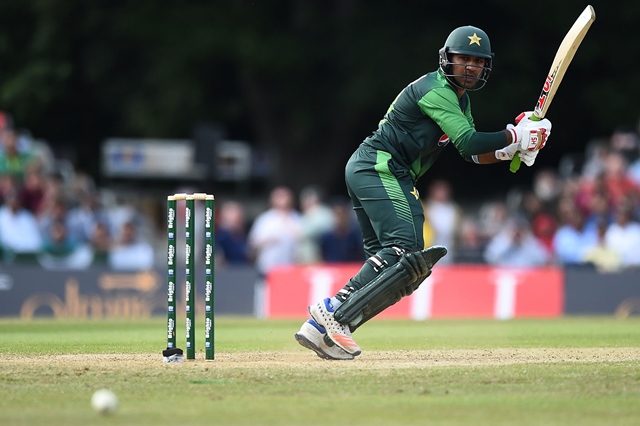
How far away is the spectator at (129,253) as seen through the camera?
1590cm

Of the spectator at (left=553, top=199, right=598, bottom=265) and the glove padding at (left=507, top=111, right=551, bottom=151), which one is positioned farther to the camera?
the spectator at (left=553, top=199, right=598, bottom=265)

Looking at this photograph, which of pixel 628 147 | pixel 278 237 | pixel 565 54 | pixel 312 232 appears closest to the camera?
pixel 565 54

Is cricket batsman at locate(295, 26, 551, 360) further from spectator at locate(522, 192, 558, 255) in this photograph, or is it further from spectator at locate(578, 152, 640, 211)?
spectator at locate(522, 192, 558, 255)

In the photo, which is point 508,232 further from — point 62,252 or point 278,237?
point 62,252

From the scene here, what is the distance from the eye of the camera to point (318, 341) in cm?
770

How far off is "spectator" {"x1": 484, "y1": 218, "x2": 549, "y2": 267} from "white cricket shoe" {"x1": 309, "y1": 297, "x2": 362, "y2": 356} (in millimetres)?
8951

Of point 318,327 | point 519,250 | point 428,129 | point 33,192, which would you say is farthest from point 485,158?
point 33,192

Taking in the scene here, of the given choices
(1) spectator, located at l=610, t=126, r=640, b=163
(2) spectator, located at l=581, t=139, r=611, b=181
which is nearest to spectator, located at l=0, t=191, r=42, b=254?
(2) spectator, located at l=581, t=139, r=611, b=181

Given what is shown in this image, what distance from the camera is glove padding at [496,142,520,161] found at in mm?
7617

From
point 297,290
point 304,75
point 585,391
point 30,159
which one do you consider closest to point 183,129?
point 304,75

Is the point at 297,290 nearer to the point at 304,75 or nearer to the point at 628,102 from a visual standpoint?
the point at 304,75

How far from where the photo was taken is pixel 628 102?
22828 millimetres

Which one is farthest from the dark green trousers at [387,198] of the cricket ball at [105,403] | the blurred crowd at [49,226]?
the blurred crowd at [49,226]

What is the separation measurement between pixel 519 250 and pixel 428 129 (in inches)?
351
